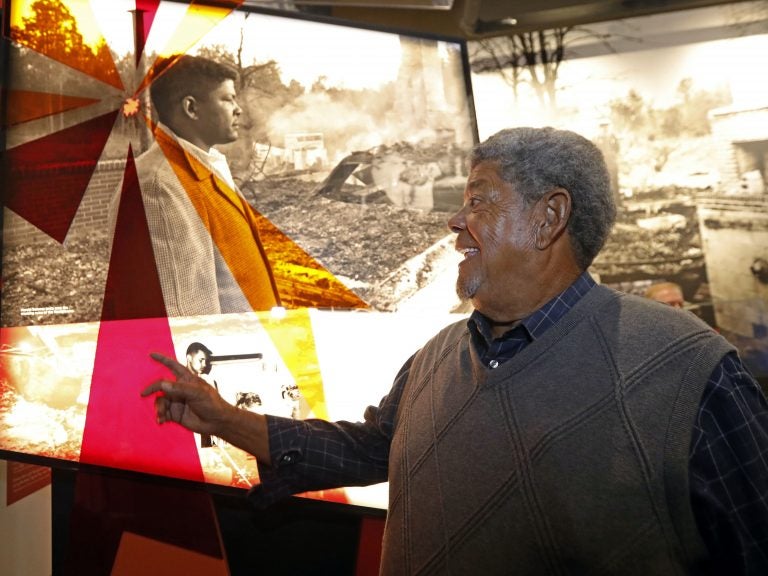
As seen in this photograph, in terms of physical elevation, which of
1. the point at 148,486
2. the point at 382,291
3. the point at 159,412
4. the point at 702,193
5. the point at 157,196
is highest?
the point at 157,196

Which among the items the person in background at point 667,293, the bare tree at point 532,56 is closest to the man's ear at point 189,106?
the bare tree at point 532,56

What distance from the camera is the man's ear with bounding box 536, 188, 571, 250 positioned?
3.54 feet

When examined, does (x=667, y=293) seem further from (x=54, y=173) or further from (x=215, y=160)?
(x=54, y=173)

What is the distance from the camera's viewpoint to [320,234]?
1629 mm

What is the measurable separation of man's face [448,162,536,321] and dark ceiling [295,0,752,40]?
0.75m

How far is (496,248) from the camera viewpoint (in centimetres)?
110

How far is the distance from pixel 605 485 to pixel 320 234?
1.02m

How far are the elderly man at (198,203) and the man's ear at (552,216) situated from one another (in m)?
0.79

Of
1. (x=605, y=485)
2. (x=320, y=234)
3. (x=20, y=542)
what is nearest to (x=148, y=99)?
(x=320, y=234)

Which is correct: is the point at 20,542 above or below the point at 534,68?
below

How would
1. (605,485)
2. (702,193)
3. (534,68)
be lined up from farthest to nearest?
(534,68), (702,193), (605,485)

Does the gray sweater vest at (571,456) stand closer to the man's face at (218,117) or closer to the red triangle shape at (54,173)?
the man's face at (218,117)

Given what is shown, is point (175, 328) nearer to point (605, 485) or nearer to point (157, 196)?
point (157, 196)

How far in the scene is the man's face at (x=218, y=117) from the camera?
1.63 meters
